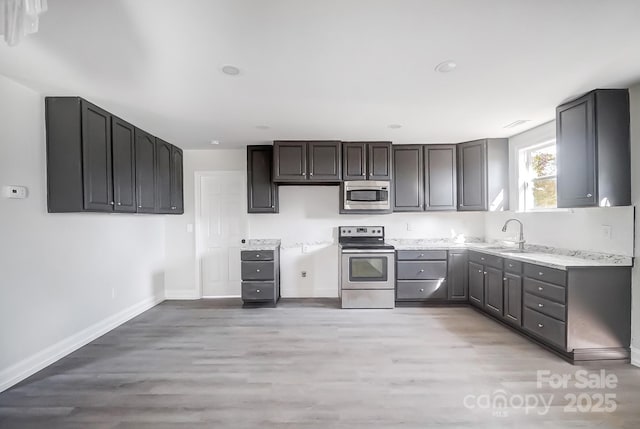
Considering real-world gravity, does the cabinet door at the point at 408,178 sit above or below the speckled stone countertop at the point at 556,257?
above

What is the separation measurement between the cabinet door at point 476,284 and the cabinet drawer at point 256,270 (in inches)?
113

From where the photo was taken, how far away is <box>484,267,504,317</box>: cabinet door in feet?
11.3

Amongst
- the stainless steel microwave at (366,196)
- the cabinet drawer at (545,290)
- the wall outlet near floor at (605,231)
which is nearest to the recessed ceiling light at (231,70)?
the stainless steel microwave at (366,196)

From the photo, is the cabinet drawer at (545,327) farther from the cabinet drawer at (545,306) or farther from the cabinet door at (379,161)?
the cabinet door at (379,161)

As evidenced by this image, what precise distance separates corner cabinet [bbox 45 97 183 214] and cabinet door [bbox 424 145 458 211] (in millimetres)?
4000

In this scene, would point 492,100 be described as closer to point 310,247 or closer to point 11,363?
point 310,247

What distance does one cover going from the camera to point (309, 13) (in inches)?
61.2

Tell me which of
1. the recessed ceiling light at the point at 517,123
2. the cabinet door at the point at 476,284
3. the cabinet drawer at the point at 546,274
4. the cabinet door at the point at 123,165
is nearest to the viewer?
the cabinet drawer at the point at 546,274

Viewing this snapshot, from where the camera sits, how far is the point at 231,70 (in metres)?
2.15

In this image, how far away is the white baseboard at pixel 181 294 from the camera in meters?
4.66

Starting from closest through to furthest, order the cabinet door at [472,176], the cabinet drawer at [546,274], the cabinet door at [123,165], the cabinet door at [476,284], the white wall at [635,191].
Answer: the white wall at [635,191], the cabinet drawer at [546,274], the cabinet door at [123,165], the cabinet door at [476,284], the cabinet door at [472,176]

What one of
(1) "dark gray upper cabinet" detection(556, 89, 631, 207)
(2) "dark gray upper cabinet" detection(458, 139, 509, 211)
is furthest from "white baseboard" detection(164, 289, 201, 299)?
(1) "dark gray upper cabinet" detection(556, 89, 631, 207)

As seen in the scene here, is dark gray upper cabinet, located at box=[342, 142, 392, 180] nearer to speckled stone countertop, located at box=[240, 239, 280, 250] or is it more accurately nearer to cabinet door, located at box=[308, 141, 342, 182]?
cabinet door, located at box=[308, 141, 342, 182]

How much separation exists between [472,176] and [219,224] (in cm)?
404
